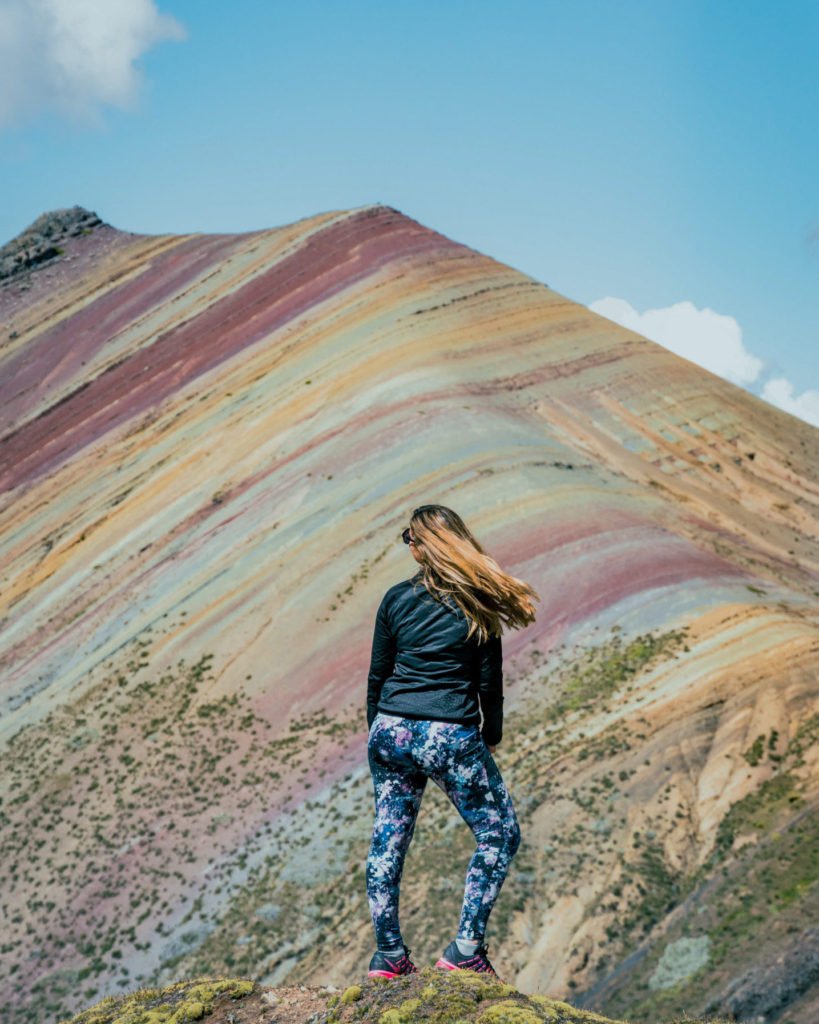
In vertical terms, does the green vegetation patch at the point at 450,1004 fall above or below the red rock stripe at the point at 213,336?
below

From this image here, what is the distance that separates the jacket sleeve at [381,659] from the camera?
5.09 m

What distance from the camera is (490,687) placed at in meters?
4.97

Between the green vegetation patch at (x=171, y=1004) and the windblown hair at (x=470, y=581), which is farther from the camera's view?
the green vegetation patch at (x=171, y=1004)

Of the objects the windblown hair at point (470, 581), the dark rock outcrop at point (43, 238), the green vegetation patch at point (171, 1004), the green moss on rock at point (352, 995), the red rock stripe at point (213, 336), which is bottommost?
the green vegetation patch at point (171, 1004)

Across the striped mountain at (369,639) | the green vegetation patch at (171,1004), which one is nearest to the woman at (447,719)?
the green vegetation patch at (171,1004)

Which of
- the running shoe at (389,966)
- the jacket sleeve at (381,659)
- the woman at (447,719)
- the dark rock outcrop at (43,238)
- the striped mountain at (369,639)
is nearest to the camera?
the woman at (447,719)

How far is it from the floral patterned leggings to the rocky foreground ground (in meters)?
0.26

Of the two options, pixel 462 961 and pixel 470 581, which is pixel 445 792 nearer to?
pixel 462 961

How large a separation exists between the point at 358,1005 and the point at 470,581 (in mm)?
1863

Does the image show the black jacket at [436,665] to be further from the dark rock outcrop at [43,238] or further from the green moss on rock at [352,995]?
the dark rock outcrop at [43,238]

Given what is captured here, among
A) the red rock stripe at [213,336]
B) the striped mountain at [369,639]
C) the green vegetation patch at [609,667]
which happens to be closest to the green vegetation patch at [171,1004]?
the striped mountain at [369,639]

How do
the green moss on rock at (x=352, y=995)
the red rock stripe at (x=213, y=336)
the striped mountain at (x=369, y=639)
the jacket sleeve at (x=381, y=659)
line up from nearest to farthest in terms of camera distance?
the green moss on rock at (x=352, y=995), the jacket sleeve at (x=381, y=659), the striped mountain at (x=369, y=639), the red rock stripe at (x=213, y=336)

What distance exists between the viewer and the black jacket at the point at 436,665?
4.88 metres

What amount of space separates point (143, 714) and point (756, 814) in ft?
40.0
